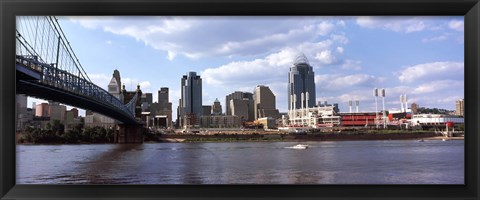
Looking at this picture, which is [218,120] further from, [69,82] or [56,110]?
[56,110]

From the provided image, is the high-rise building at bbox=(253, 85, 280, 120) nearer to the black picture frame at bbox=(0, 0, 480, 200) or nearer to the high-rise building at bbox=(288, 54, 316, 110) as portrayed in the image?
the high-rise building at bbox=(288, 54, 316, 110)

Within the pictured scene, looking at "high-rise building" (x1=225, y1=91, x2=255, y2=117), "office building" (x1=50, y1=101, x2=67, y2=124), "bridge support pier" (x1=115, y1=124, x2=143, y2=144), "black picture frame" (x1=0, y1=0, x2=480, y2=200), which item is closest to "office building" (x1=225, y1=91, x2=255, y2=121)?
"high-rise building" (x1=225, y1=91, x2=255, y2=117)
